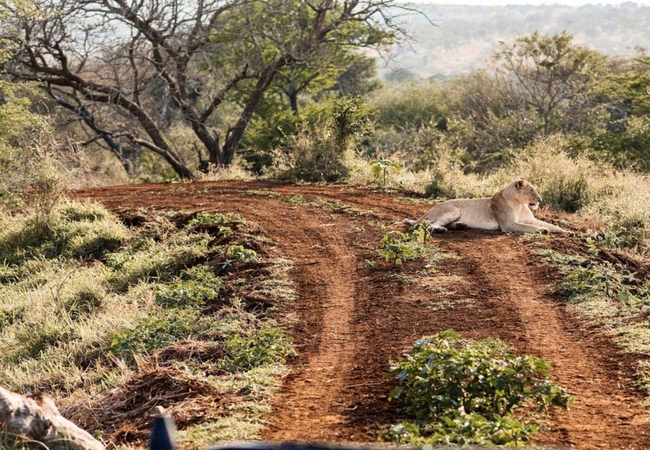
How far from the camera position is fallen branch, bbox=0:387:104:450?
538cm

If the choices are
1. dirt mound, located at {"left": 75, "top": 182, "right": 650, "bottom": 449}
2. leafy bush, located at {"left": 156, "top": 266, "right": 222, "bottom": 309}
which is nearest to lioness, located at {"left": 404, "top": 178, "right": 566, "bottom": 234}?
dirt mound, located at {"left": 75, "top": 182, "right": 650, "bottom": 449}

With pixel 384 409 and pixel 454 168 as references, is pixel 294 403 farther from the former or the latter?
pixel 454 168

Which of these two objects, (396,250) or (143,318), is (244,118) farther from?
(143,318)

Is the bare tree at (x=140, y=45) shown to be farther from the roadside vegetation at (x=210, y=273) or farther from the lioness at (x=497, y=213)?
the lioness at (x=497, y=213)

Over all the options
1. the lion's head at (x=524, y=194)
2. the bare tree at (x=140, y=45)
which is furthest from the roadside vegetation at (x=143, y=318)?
the bare tree at (x=140, y=45)

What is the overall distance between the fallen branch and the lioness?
7.02 m

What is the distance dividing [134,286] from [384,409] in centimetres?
549

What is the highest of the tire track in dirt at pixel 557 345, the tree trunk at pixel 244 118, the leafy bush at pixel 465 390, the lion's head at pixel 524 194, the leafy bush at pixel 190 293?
the tree trunk at pixel 244 118

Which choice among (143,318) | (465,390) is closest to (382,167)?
(143,318)

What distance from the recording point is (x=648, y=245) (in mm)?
10922

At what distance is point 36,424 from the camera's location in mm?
5469

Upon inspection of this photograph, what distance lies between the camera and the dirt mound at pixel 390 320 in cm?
589

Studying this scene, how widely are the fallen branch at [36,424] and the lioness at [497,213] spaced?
7017mm

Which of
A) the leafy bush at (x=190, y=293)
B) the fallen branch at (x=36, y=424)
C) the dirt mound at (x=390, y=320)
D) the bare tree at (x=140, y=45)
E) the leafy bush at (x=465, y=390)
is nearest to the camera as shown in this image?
the fallen branch at (x=36, y=424)
